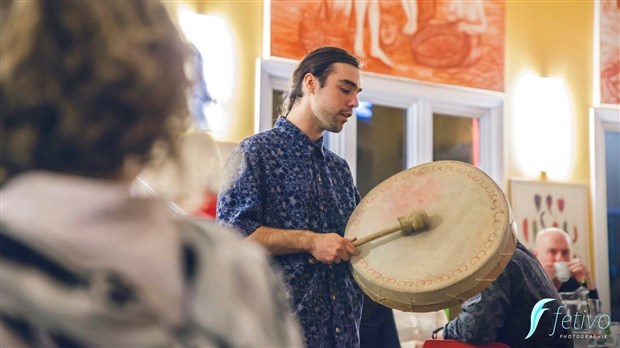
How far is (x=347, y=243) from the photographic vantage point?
2.28 m

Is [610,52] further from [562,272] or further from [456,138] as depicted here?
[562,272]

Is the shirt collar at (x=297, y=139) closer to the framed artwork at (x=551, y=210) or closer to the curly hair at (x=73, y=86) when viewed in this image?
the curly hair at (x=73, y=86)

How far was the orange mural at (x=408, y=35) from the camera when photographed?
4.89 metres

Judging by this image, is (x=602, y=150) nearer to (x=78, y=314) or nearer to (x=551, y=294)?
(x=551, y=294)

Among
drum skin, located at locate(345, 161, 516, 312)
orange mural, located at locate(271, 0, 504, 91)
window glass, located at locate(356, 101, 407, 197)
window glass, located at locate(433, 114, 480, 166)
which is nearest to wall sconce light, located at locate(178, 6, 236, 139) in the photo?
orange mural, located at locate(271, 0, 504, 91)

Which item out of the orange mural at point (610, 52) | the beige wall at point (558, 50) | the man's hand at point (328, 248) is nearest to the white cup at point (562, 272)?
the beige wall at point (558, 50)

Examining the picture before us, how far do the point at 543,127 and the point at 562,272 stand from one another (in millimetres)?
1762

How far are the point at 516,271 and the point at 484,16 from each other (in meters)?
3.18

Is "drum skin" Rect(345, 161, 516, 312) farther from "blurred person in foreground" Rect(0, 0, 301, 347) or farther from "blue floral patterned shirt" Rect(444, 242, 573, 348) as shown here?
"blurred person in foreground" Rect(0, 0, 301, 347)

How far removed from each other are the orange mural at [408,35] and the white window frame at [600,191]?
0.96m

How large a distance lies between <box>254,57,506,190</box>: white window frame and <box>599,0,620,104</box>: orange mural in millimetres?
1037

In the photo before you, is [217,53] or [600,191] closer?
[217,53]

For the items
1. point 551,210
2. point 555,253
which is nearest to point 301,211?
point 555,253

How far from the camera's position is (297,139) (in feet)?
8.20
